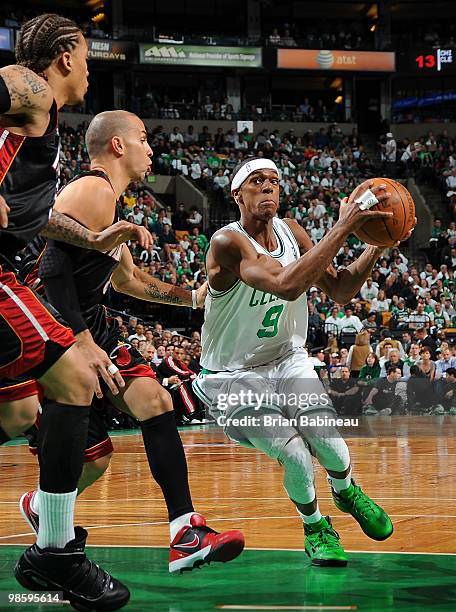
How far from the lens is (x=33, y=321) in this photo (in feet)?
11.5

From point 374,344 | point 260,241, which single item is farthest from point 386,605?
point 374,344

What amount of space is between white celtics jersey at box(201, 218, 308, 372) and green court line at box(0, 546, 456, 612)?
956 mm

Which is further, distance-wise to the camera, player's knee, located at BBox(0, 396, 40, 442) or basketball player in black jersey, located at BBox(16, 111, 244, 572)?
basketball player in black jersey, located at BBox(16, 111, 244, 572)

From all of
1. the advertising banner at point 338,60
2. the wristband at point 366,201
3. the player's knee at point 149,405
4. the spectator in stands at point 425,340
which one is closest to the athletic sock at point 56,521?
the player's knee at point 149,405

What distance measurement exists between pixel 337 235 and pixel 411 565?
5.09ft

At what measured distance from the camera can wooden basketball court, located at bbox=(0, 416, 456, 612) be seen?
13.1 ft

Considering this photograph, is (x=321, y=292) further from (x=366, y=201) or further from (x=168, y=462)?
(x=168, y=462)

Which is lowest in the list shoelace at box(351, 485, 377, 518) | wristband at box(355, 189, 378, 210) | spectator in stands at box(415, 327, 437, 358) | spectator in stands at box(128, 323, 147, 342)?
spectator in stands at box(415, 327, 437, 358)

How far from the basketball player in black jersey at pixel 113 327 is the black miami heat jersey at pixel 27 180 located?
58cm

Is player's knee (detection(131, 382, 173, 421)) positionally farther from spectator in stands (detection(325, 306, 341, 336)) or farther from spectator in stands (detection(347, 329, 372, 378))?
spectator in stands (detection(325, 306, 341, 336))

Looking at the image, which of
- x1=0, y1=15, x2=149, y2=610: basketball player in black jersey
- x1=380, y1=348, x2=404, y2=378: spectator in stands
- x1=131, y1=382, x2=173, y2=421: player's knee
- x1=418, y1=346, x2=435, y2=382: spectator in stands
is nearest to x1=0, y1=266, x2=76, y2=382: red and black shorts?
x1=0, y1=15, x2=149, y2=610: basketball player in black jersey

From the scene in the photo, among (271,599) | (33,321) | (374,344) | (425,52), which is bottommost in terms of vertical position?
(374,344)

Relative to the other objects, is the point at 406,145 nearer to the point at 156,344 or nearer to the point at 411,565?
the point at 156,344

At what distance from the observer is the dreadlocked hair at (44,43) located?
3771 millimetres
